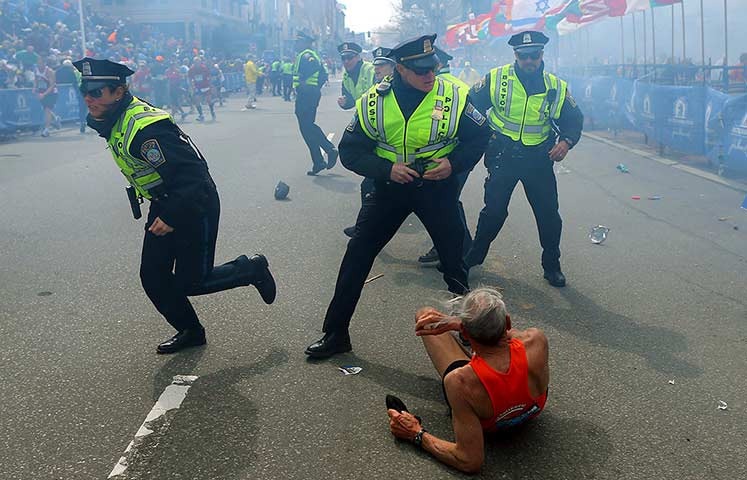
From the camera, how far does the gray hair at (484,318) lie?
330 cm

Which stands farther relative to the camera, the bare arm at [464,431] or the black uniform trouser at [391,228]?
the black uniform trouser at [391,228]

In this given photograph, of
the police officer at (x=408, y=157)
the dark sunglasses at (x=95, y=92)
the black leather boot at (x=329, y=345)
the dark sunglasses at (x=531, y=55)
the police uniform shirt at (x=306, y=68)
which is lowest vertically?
the black leather boot at (x=329, y=345)

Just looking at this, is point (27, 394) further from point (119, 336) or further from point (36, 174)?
point (36, 174)

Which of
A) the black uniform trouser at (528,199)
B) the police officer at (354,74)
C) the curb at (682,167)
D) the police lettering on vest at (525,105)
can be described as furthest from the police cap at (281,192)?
the curb at (682,167)

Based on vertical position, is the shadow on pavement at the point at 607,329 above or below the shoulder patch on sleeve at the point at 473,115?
below

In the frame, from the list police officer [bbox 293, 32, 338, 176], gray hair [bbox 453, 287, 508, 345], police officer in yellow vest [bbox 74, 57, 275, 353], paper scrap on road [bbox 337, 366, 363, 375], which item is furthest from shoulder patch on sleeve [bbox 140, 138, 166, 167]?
police officer [bbox 293, 32, 338, 176]

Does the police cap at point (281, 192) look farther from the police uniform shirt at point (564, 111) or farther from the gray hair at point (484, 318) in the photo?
the gray hair at point (484, 318)

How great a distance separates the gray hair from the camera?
330 centimetres

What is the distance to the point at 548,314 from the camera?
5.57 m

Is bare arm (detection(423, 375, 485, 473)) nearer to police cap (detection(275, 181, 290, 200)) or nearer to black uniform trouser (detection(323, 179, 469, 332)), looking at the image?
black uniform trouser (detection(323, 179, 469, 332))

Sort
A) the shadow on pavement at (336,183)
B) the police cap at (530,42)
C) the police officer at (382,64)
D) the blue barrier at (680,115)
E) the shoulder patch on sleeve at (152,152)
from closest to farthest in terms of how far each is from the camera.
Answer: the shoulder patch on sleeve at (152,152), the police cap at (530,42), the police officer at (382,64), the shadow on pavement at (336,183), the blue barrier at (680,115)

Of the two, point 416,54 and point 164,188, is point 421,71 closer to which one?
point 416,54

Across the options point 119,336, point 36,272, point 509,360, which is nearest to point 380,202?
point 509,360

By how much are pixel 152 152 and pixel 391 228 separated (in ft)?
4.59
